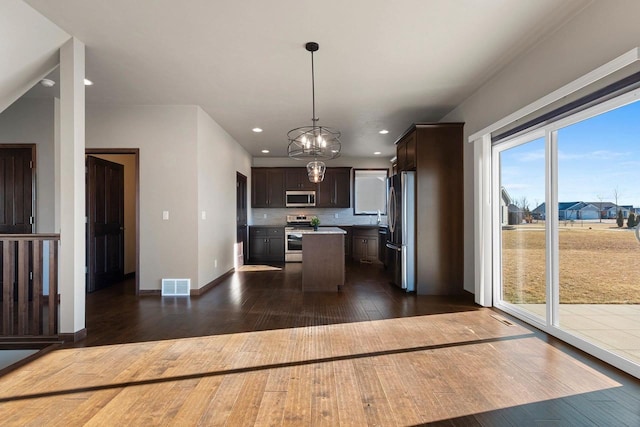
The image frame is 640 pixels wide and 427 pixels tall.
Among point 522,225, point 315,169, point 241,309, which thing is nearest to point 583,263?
point 522,225

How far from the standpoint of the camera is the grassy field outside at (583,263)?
252cm

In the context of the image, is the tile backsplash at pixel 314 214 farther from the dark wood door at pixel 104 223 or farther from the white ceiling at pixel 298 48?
the white ceiling at pixel 298 48

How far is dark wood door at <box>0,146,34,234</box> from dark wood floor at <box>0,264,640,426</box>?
1999 millimetres

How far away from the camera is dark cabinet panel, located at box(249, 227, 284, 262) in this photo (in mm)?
8234

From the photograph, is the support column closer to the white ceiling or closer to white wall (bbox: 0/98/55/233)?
the white ceiling

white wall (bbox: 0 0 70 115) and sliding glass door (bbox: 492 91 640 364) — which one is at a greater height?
white wall (bbox: 0 0 70 115)

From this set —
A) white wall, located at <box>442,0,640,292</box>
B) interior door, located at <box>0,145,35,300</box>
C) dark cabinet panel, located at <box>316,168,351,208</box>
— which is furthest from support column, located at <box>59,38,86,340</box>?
dark cabinet panel, located at <box>316,168,351,208</box>

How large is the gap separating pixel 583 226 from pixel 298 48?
290cm

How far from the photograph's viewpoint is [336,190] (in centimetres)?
855

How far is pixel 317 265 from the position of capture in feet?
16.8

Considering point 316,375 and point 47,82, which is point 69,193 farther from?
point 316,375

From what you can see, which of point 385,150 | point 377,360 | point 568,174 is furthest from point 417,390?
point 385,150

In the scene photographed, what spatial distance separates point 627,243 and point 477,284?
194 cm

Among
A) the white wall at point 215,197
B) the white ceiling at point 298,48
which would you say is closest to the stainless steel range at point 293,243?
the white wall at point 215,197
